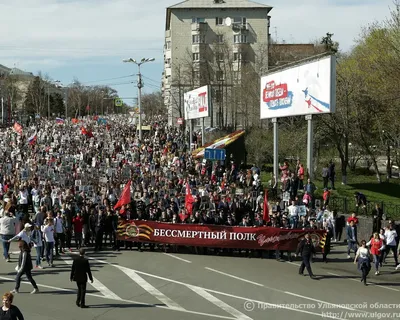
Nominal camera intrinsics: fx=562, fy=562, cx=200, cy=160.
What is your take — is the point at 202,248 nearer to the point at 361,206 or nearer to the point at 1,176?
the point at 361,206

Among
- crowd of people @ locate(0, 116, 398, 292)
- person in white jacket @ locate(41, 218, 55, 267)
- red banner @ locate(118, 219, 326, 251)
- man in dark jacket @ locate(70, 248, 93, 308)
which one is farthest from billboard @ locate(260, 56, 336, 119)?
man in dark jacket @ locate(70, 248, 93, 308)

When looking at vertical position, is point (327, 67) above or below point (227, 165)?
above

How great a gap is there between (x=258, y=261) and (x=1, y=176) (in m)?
17.3

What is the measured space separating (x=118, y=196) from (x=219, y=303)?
13033 millimetres

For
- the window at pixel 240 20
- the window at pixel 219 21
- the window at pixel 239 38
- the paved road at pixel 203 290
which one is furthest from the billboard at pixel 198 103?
the window at pixel 240 20

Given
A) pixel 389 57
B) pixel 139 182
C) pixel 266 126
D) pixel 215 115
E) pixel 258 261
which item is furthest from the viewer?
pixel 215 115

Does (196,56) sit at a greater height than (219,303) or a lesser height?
greater

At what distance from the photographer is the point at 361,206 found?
24656 mm

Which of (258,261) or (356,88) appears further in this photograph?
(356,88)

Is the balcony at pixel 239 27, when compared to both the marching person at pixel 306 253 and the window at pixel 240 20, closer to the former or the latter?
the window at pixel 240 20

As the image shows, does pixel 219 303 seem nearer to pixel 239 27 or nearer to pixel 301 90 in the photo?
pixel 301 90

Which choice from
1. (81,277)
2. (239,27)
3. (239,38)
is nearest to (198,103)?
(81,277)

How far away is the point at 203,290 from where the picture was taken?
591 inches

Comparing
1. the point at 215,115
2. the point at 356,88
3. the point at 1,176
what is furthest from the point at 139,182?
the point at 215,115
